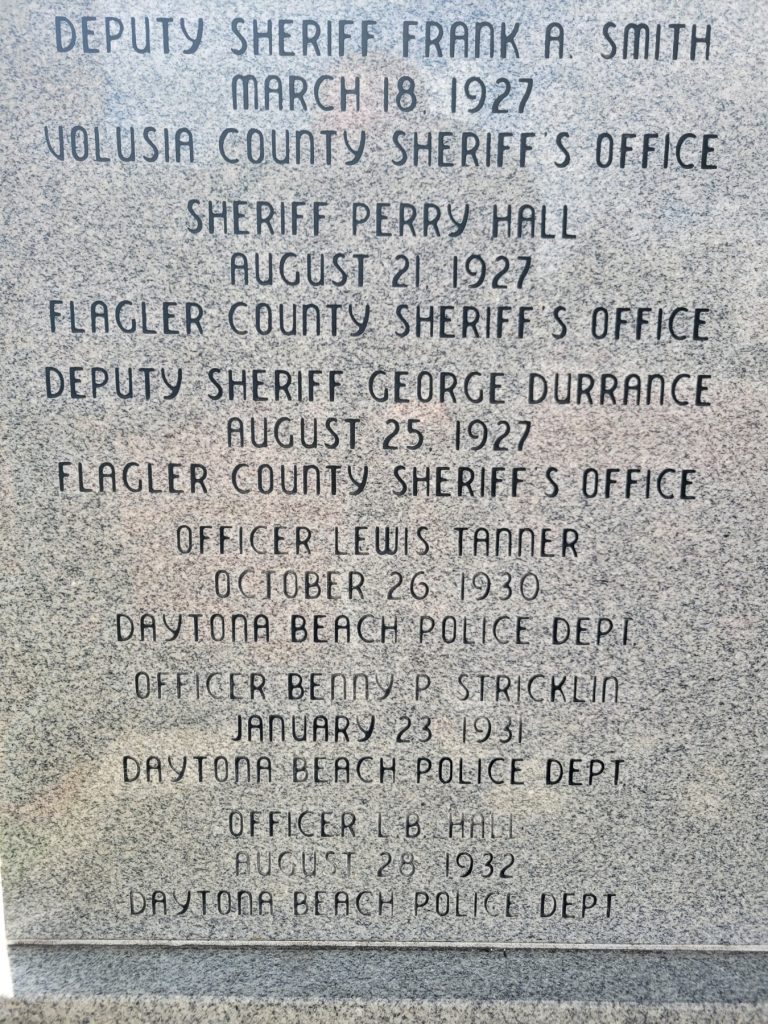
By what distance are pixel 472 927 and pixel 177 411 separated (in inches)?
76.5

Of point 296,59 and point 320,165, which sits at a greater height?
point 296,59

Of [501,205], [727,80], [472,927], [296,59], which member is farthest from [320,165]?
[472,927]

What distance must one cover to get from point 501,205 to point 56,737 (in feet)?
7.21

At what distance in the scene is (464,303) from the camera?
123 inches

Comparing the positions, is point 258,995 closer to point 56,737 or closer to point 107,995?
point 107,995

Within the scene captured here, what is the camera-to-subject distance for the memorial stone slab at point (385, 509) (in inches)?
120

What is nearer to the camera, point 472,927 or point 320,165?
point 320,165

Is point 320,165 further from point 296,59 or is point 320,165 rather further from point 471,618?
point 471,618

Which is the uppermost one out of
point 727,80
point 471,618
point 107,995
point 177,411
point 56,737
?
point 727,80

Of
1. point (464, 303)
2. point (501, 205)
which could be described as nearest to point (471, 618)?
point (464, 303)

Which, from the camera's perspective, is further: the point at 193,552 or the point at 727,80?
the point at 193,552

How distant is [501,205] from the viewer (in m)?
Result: 3.08

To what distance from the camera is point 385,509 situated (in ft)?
10.6

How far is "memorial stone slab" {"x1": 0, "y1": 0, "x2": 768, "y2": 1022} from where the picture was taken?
3043 millimetres
